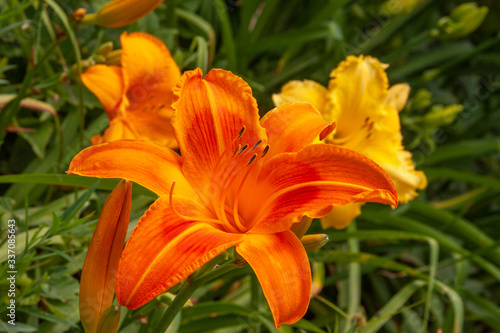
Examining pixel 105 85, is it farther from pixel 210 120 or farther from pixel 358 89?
pixel 358 89

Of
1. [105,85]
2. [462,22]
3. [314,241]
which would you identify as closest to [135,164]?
[314,241]

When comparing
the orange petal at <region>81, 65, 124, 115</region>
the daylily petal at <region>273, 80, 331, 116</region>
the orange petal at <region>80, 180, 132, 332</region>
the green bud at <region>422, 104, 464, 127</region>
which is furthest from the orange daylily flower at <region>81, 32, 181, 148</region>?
the green bud at <region>422, 104, 464, 127</region>

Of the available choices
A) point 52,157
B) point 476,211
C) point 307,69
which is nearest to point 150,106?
point 52,157

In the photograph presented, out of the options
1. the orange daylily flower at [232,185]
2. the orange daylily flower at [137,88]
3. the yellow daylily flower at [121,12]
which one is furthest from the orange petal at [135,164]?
the yellow daylily flower at [121,12]

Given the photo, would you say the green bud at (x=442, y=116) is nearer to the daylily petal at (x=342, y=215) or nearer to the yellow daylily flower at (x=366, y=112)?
the yellow daylily flower at (x=366, y=112)

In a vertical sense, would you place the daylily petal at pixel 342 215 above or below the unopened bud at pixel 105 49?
below

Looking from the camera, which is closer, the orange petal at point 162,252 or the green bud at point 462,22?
the orange petal at point 162,252

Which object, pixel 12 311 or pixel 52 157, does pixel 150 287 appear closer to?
pixel 12 311
